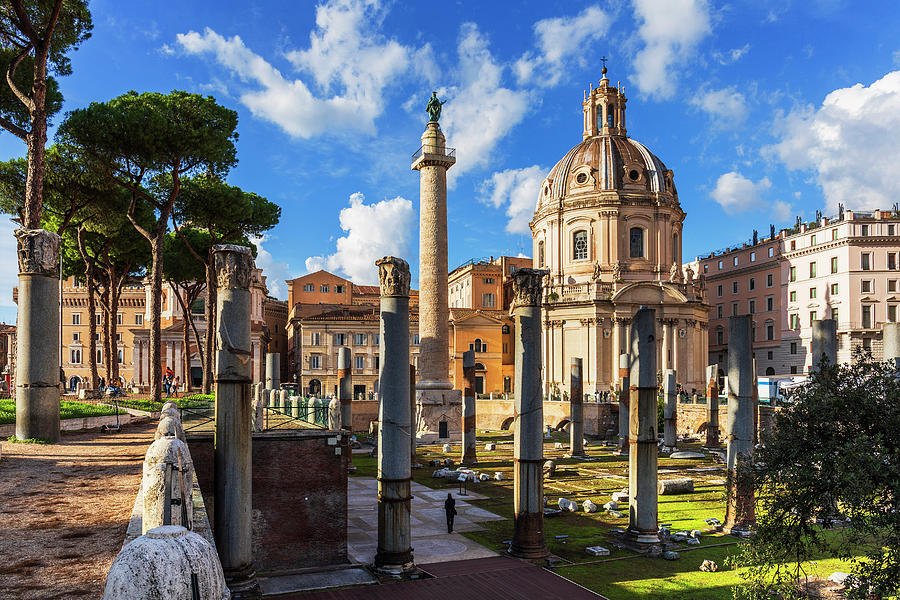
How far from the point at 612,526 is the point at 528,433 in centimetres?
508

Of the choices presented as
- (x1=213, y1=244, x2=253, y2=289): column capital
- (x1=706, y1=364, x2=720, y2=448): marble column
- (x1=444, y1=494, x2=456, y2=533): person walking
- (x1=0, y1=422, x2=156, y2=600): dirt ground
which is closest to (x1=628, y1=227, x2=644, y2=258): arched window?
(x1=706, y1=364, x2=720, y2=448): marble column

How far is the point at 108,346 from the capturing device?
121 ft

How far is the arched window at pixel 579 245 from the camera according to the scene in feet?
174

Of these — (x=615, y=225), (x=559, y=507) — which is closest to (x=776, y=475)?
(x=559, y=507)

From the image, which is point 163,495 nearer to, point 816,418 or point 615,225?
point 816,418

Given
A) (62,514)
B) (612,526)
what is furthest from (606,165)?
(62,514)

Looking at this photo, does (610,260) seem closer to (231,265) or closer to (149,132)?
(149,132)

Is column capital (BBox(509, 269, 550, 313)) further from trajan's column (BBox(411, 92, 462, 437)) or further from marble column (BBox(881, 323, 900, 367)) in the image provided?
trajan's column (BBox(411, 92, 462, 437))

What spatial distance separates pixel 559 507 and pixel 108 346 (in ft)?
90.4

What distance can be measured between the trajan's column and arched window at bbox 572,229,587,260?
65.2 ft

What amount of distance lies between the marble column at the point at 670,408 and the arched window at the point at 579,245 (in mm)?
21339

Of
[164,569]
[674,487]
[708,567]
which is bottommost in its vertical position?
[674,487]

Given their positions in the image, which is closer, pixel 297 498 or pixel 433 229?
pixel 297 498

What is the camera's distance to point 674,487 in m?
22.4
